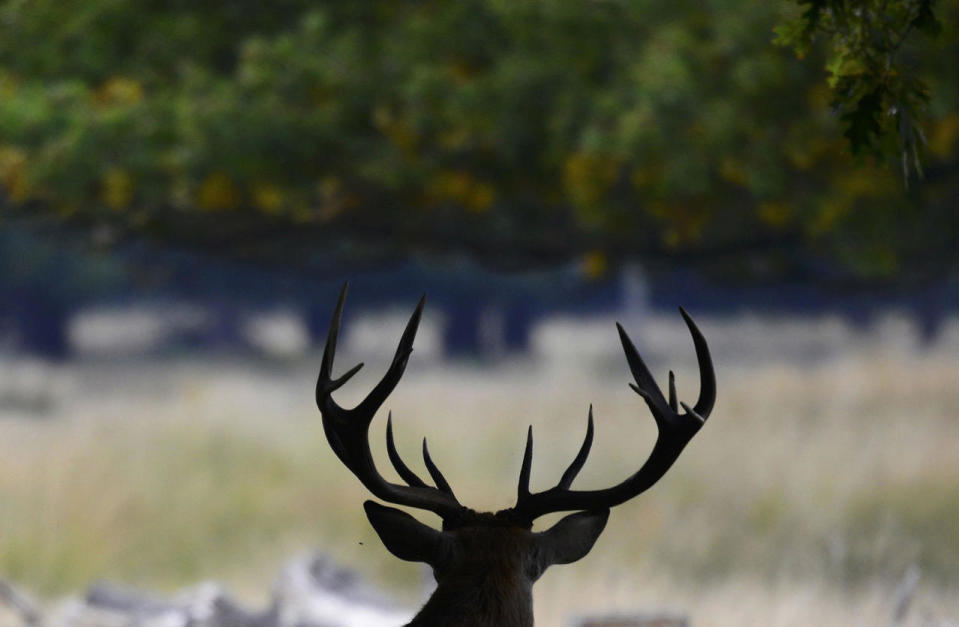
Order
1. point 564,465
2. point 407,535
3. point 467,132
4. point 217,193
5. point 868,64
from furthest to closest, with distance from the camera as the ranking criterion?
point 564,465 < point 217,193 < point 467,132 < point 868,64 < point 407,535

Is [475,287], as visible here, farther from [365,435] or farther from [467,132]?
[365,435]

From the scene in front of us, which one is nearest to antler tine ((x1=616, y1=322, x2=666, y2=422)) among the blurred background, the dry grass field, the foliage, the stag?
the stag

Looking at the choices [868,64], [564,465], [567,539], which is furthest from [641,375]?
[564,465]

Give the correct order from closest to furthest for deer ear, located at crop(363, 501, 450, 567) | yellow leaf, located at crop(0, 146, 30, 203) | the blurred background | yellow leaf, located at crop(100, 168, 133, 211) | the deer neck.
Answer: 1. the deer neck
2. deer ear, located at crop(363, 501, 450, 567)
3. the blurred background
4. yellow leaf, located at crop(100, 168, 133, 211)
5. yellow leaf, located at crop(0, 146, 30, 203)

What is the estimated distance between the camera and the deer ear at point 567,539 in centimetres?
361

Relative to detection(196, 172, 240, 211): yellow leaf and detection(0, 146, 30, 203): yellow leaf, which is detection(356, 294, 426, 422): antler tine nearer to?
detection(196, 172, 240, 211): yellow leaf

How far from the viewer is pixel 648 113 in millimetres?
9188

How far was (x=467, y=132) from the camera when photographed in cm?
991

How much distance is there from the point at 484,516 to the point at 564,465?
6.98m

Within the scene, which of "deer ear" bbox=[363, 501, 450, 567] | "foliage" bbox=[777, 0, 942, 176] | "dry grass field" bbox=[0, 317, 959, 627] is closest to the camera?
"deer ear" bbox=[363, 501, 450, 567]

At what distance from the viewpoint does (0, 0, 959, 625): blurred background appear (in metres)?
9.16

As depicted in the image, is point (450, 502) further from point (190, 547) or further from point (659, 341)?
point (659, 341)

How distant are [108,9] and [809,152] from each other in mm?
5394

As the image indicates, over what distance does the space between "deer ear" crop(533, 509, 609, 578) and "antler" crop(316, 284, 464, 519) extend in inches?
9.4
